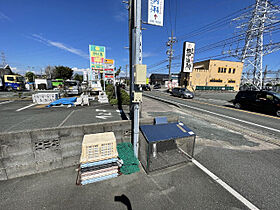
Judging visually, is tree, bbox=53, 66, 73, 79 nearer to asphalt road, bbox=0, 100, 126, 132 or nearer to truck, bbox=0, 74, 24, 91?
truck, bbox=0, 74, 24, 91

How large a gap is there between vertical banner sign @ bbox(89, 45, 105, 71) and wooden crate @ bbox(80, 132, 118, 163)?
786 inches

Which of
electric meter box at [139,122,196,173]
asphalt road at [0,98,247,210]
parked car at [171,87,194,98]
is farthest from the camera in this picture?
parked car at [171,87,194,98]

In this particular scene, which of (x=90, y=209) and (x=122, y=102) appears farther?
(x=122, y=102)

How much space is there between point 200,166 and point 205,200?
123 centimetres

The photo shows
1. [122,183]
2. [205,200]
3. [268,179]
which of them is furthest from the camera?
[268,179]

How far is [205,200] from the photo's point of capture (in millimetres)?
2514

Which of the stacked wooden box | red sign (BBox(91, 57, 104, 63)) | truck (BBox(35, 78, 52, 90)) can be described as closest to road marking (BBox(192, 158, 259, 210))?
the stacked wooden box

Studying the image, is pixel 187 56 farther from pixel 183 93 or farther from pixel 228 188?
pixel 228 188

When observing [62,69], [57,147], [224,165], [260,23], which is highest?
[260,23]

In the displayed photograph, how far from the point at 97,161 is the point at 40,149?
1.78 meters

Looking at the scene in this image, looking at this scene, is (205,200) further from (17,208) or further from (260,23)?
(260,23)

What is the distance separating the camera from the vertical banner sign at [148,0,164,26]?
334 centimetres

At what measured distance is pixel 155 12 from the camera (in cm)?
342

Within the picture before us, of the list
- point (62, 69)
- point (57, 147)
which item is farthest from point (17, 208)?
point (62, 69)
